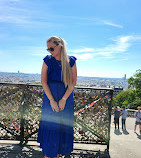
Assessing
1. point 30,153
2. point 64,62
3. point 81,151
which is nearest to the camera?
point 64,62

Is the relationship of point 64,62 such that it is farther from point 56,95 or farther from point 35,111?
point 35,111

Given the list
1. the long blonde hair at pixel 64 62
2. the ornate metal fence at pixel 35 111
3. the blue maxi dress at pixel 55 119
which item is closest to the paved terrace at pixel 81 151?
the ornate metal fence at pixel 35 111

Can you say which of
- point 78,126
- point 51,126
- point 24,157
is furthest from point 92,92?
point 24,157

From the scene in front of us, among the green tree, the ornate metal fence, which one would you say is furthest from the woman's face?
the green tree

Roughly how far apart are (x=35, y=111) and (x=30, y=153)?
2.98 ft

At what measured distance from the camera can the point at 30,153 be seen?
11.5 feet

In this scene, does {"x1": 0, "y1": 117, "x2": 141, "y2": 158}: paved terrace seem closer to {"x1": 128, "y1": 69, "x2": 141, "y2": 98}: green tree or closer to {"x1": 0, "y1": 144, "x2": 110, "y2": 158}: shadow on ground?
{"x1": 0, "y1": 144, "x2": 110, "y2": 158}: shadow on ground

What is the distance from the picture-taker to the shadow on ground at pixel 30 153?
341cm

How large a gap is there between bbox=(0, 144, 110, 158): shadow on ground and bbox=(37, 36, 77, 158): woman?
3.36 ft

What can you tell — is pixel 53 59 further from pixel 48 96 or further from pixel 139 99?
pixel 139 99

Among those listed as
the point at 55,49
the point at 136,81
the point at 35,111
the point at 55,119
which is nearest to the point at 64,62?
the point at 55,49

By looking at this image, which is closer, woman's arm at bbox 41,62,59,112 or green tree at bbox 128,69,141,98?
woman's arm at bbox 41,62,59,112

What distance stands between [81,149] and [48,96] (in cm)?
197

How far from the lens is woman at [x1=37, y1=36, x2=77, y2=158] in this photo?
251 cm
